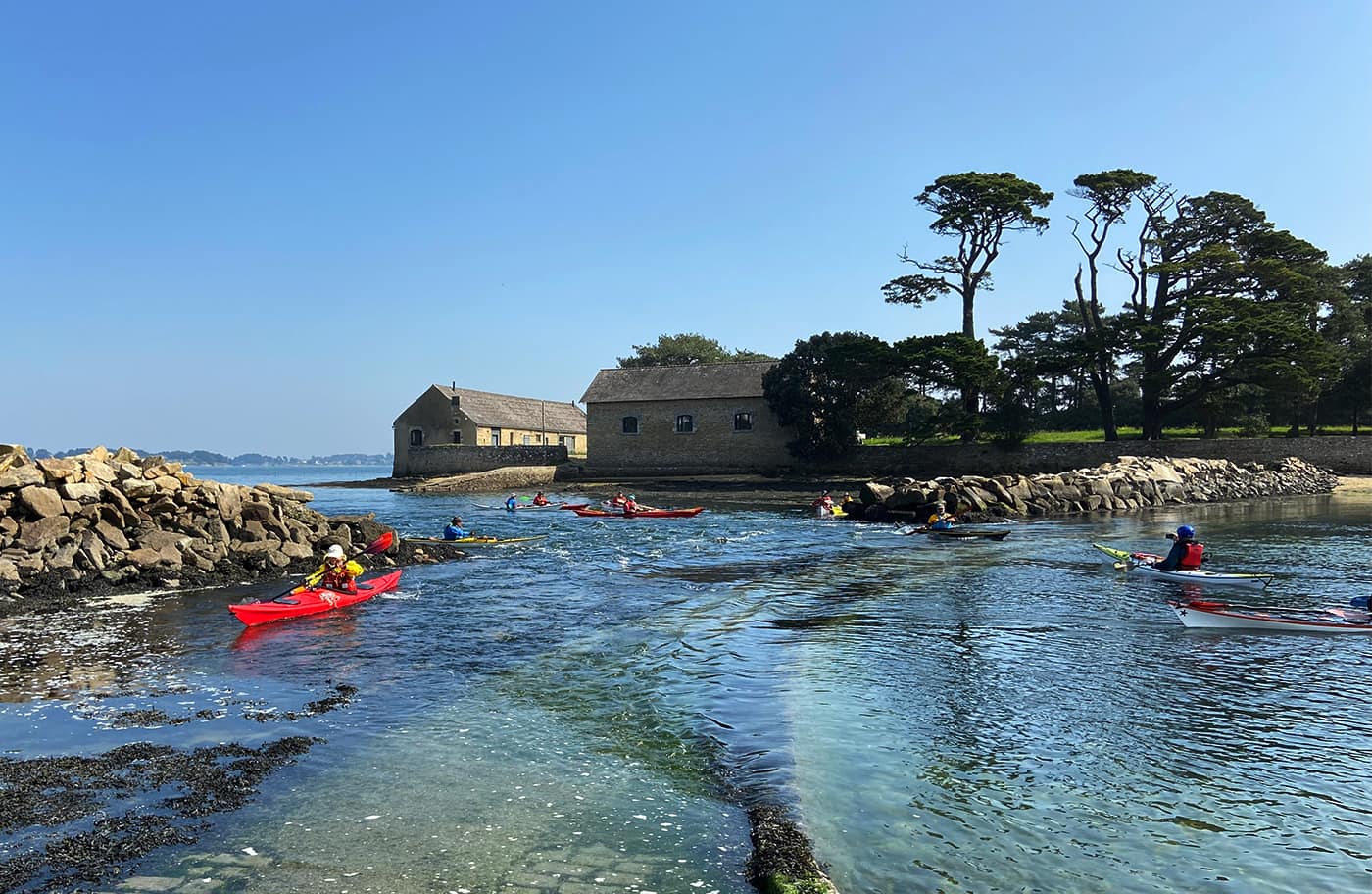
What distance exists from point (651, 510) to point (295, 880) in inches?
1239

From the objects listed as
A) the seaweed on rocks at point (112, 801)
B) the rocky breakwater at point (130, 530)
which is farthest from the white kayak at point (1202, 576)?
the rocky breakwater at point (130, 530)

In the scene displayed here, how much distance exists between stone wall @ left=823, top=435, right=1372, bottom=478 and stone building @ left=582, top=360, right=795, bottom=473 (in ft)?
20.2

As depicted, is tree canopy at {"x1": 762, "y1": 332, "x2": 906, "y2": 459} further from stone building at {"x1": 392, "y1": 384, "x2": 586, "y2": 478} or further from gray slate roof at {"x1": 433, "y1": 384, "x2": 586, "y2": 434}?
gray slate roof at {"x1": 433, "y1": 384, "x2": 586, "y2": 434}

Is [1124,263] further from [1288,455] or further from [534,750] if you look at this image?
[534,750]

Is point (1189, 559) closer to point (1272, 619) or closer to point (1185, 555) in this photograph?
point (1185, 555)

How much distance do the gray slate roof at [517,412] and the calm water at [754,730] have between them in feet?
175

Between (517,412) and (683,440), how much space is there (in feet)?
67.5

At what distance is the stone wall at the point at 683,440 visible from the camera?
58438 millimetres

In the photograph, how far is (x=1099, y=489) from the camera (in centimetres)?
3759

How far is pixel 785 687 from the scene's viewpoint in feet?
33.8

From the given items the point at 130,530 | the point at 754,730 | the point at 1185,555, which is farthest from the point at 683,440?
the point at 754,730

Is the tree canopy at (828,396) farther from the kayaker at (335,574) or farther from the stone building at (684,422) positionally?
the kayaker at (335,574)

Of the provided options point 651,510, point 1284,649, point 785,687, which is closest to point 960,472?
point 651,510

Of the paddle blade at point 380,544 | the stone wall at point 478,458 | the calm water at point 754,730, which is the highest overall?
the stone wall at point 478,458
